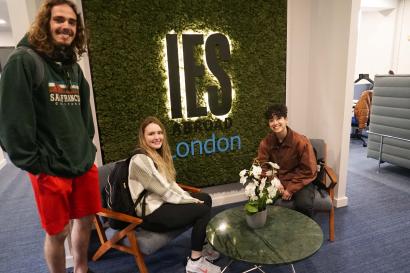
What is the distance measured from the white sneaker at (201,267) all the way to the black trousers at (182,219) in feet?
0.32

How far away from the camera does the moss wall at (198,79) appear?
8.09 ft

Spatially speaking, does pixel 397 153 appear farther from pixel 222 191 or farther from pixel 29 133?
pixel 29 133

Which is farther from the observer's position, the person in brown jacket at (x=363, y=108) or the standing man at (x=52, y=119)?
the person in brown jacket at (x=363, y=108)

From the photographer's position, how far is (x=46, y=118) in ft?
4.89

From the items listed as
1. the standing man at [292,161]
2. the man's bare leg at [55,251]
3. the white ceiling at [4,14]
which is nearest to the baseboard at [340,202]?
the standing man at [292,161]

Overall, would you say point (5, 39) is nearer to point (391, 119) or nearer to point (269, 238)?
point (269, 238)

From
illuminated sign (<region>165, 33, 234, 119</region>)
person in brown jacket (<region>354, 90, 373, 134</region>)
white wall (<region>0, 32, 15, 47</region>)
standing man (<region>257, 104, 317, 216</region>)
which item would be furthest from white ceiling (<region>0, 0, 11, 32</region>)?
person in brown jacket (<region>354, 90, 373, 134</region>)

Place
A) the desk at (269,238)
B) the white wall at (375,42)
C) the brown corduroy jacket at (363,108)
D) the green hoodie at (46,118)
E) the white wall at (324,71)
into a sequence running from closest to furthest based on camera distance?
the green hoodie at (46,118) → the desk at (269,238) → the white wall at (324,71) → the brown corduroy jacket at (363,108) → the white wall at (375,42)

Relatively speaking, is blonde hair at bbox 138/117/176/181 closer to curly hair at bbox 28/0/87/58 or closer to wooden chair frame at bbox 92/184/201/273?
wooden chair frame at bbox 92/184/201/273

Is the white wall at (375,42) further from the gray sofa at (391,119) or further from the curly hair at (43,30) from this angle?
the curly hair at (43,30)

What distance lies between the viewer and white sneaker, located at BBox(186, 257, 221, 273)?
2.06 m

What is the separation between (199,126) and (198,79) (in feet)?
1.57

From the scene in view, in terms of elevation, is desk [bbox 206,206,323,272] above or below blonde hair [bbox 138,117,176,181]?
below

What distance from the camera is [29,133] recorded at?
1368 mm
